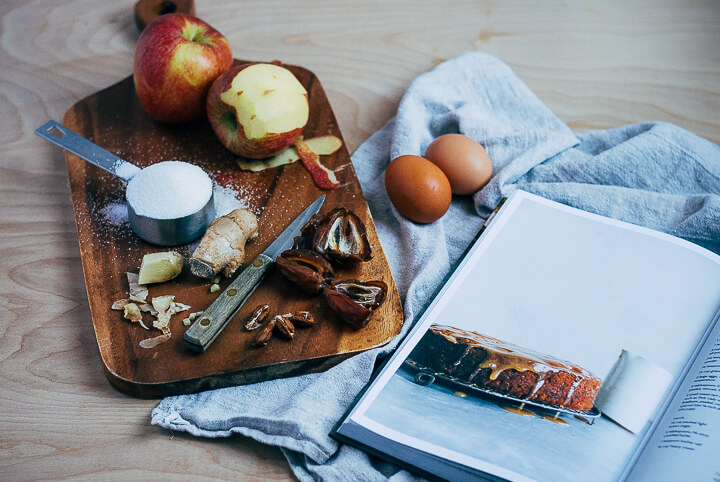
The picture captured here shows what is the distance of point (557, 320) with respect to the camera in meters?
0.85

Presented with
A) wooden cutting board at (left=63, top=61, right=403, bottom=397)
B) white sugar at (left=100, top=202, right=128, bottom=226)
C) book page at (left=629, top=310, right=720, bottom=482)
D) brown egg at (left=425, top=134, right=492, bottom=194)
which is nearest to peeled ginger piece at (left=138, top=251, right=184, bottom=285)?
wooden cutting board at (left=63, top=61, right=403, bottom=397)

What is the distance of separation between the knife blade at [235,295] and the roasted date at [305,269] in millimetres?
30

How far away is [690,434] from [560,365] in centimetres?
16

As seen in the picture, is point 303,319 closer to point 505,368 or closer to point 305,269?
point 305,269

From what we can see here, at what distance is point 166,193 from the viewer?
889mm

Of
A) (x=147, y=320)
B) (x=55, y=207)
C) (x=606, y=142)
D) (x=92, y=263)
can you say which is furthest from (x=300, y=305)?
(x=606, y=142)

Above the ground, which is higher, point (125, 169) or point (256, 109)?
point (256, 109)

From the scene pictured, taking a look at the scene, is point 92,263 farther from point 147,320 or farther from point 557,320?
point 557,320

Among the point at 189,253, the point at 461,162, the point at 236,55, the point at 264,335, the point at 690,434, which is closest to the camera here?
the point at 690,434

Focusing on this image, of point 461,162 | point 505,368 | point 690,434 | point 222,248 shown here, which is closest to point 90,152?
point 222,248

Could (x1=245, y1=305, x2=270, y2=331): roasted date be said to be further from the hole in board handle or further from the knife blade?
the hole in board handle

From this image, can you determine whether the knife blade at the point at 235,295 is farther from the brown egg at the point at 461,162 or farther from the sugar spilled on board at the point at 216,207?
the brown egg at the point at 461,162

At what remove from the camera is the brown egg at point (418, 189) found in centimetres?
96

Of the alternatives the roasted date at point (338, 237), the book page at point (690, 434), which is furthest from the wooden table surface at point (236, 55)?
the book page at point (690, 434)
